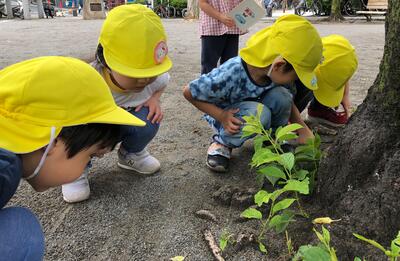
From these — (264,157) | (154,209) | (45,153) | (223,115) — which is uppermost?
(45,153)

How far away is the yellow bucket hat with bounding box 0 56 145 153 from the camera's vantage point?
3.72 ft

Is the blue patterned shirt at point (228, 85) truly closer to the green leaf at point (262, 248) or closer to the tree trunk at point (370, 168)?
the tree trunk at point (370, 168)

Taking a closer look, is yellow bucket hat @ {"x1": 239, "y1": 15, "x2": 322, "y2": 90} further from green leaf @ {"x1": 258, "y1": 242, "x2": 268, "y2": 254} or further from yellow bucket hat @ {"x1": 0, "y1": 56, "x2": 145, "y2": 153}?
yellow bucket hat @ {"x1": 0, "y1": 56, "x2": 145, "y2": 153}

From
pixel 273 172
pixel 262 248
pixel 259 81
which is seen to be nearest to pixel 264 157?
pixel 273 172

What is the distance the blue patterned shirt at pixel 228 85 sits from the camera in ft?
7.14

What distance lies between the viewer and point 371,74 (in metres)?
4.57

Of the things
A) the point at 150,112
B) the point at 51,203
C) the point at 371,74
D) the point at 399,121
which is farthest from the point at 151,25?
the point at 371,74

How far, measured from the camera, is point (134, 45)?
6.09 feet

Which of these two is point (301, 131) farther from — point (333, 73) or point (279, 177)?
point (279, 177)

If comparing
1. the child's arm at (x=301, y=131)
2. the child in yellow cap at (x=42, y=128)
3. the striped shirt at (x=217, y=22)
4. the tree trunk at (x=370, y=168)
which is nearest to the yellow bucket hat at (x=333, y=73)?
the child's arm at (x=301, y=131)

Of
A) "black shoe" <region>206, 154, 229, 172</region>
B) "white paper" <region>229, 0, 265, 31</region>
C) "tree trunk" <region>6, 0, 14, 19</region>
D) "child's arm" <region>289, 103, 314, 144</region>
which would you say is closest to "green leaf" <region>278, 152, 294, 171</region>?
"black shoe" <region>206, 154, 229, 172</region>

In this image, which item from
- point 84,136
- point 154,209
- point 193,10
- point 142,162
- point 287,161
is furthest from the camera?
point 193,10

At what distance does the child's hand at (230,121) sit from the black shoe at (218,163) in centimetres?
Result: 14

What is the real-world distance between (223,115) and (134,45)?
0.60m
